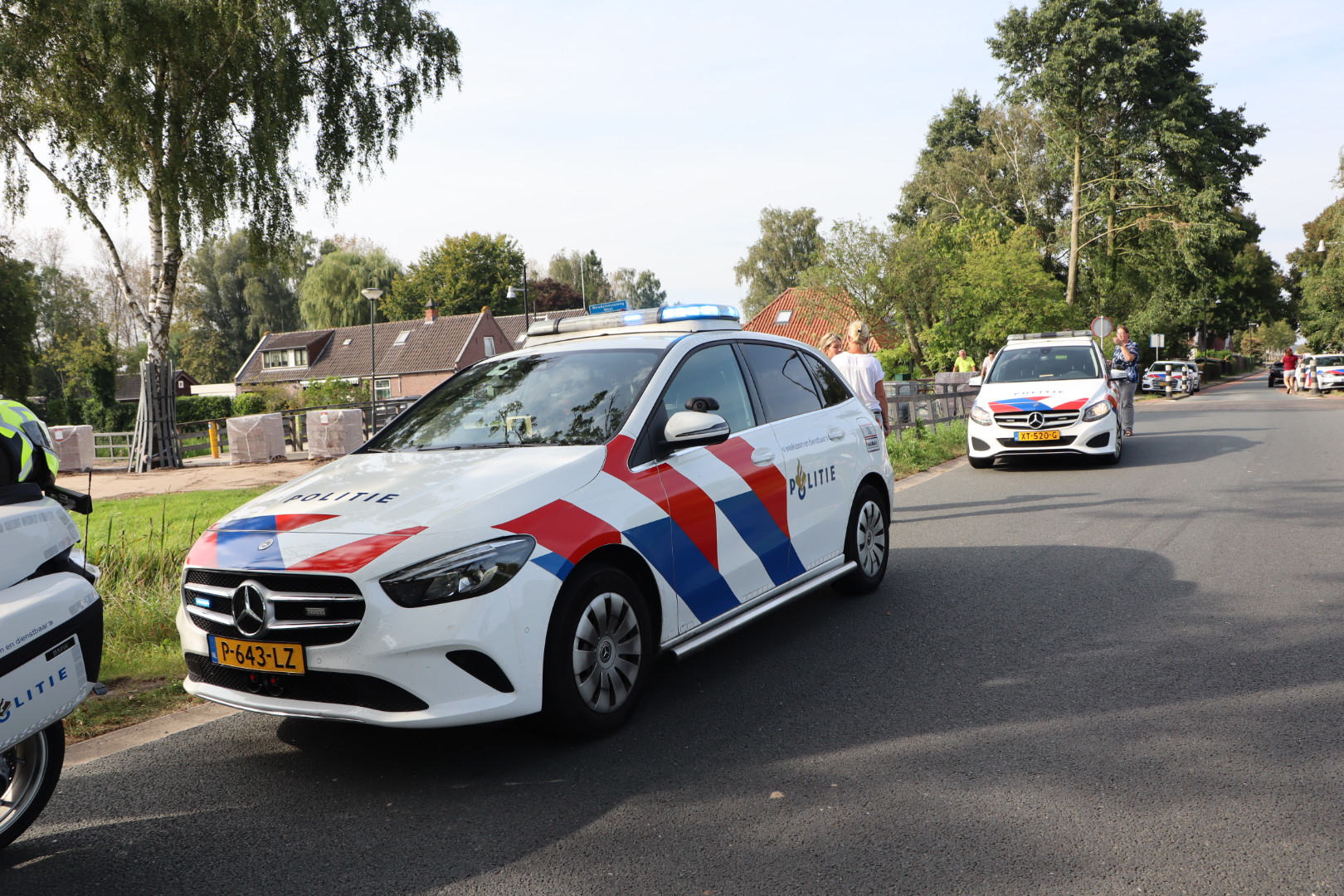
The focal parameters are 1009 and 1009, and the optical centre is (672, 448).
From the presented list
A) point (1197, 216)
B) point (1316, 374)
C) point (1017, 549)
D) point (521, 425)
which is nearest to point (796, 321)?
point (1197, 216)

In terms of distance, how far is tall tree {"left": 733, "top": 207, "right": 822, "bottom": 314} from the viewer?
233ft

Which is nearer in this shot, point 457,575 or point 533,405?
point 457,575

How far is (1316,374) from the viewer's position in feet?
132

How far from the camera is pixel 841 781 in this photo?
360 cm

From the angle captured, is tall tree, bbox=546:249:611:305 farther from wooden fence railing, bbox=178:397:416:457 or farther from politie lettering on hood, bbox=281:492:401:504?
politie lettering on hood, bbox=281:492:401:504

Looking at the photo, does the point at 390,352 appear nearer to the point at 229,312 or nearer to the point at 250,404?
the point at 250,404

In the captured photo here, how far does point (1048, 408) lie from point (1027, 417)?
0.94ft

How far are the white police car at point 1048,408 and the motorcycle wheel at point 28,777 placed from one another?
1152cm

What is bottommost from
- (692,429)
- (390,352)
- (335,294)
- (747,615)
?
(747,615)

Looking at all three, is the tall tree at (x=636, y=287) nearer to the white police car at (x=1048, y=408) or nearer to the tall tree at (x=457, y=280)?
the tall tree at (x=457, y=280)

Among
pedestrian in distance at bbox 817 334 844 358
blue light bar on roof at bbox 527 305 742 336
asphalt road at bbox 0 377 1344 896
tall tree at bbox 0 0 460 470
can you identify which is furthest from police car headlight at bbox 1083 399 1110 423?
tall tree at bbox 0 0 460 470

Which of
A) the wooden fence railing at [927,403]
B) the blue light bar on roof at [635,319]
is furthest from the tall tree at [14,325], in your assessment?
the blue light bar on roof at [635,319]

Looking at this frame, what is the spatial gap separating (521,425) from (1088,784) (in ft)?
9.07

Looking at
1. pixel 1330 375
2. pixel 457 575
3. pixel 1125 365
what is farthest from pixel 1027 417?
pixel 1330 375
